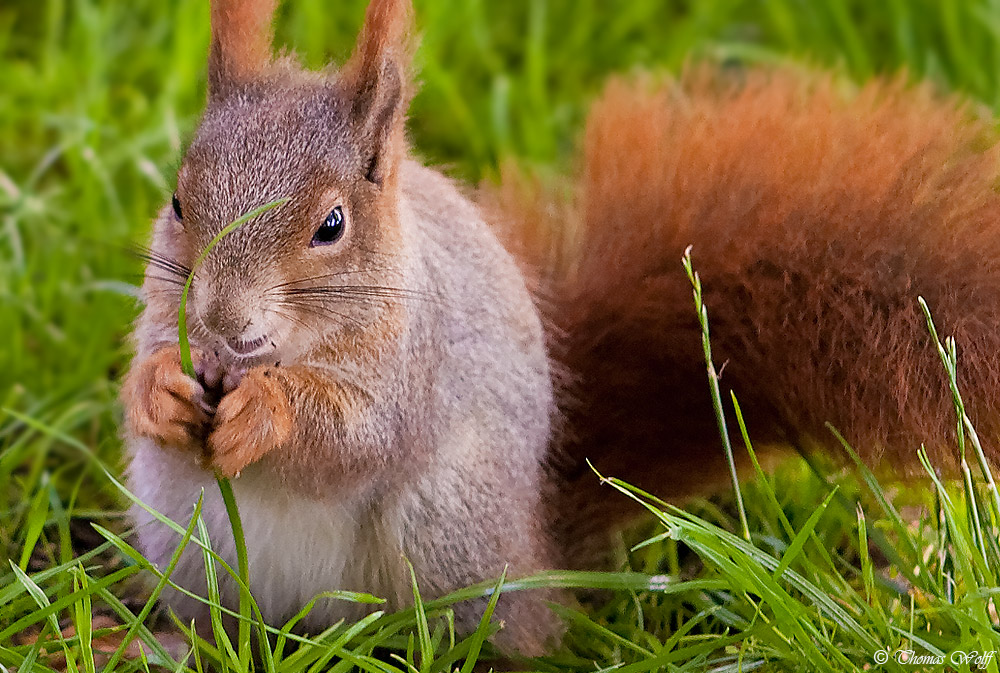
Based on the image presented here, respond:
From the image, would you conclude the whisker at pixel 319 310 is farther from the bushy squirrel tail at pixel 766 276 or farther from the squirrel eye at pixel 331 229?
the bushy squirrel tail at pixel 766 276

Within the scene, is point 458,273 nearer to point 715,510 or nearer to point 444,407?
point 444,407

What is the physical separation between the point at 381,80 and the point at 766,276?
472mm

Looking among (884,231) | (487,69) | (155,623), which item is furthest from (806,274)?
(487,69)

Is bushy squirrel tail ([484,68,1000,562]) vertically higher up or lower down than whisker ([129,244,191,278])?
lower down

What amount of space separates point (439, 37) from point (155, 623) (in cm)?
149

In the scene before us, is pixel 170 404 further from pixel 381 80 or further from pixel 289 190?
pixel 381 80

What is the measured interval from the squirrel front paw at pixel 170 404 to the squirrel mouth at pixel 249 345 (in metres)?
0.07

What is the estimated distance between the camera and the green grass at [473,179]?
121 cm

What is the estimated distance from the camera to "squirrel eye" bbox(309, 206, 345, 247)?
1.19 m

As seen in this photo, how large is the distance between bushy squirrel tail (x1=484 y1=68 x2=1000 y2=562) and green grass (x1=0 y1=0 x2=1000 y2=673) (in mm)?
79

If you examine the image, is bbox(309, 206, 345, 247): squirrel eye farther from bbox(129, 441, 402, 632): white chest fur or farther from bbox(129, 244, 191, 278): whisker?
bbox(129, 441, 402, 632): white chest fur

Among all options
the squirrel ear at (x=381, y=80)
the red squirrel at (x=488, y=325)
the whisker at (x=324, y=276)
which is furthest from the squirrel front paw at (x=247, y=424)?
the squirrel ear at (x=381, y=80)

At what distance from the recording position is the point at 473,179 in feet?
7.57

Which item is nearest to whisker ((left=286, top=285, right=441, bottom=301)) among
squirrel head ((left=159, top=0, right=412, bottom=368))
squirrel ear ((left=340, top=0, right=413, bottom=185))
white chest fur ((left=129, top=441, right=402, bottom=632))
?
squirrel head ((left=159, top=0, right=412, bottom=368))
